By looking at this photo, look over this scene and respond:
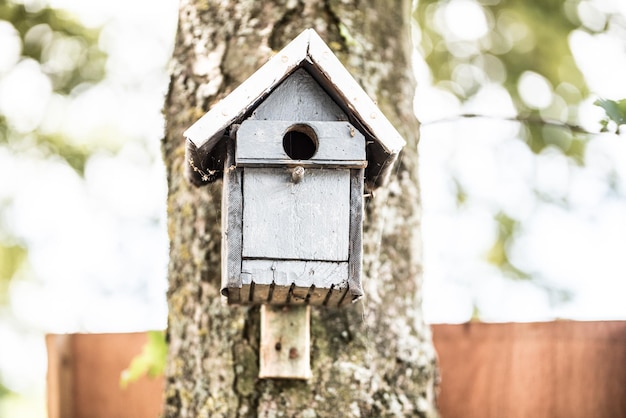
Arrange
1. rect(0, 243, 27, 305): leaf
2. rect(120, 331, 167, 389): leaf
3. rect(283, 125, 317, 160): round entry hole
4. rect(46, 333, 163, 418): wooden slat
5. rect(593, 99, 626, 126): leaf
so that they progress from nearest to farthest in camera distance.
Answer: rect(283, 125, 317, 160): round entry hole → rect(593, 99, 626, 126): leaf → rect(120, 331, 167, 389): leaf → rect(46, 333, 163, 418): wooden slat → rect(0, 243, 27, 305): leaf

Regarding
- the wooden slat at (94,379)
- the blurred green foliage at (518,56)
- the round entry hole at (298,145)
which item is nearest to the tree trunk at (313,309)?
the round entry hole at (298,145)

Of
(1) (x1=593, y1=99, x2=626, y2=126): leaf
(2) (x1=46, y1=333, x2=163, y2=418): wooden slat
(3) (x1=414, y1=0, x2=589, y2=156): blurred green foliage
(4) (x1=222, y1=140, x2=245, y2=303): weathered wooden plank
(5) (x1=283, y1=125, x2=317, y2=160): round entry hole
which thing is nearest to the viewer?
(4) (x1=222, y1=140, x2=245, y2=303): weathered wooden plank

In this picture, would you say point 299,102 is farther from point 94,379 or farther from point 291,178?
point 94,379

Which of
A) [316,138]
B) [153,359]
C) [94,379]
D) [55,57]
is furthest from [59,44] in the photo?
[316,138]

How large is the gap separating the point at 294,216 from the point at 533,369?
55.1 inches

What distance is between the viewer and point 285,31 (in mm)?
1889

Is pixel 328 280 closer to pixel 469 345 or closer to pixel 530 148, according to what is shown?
pixel 469 345

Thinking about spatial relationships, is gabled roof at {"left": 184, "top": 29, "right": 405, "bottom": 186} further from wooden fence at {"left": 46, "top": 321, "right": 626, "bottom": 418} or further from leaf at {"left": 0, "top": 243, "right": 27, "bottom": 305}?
leaf at {"left": 0, "top": 243, "right": 27, "bottom": 305}

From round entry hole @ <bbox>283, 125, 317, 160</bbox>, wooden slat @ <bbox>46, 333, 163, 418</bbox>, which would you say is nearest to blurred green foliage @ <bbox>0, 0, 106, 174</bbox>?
wooden slat @ <bbox>46, 333, 163, 418</bbox>

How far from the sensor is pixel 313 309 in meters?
1.75

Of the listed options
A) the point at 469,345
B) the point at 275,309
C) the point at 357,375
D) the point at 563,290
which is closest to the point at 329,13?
the point at 275,309

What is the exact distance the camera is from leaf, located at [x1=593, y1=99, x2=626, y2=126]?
5.55 ft

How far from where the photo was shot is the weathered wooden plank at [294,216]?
1.40m

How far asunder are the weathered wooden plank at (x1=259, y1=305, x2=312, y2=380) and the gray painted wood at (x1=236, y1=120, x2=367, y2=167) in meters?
0.42
